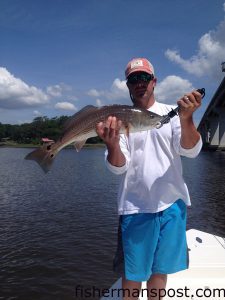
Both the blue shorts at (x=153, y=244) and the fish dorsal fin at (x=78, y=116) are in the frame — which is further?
the fish dorsal fin at (x=78, y=116)

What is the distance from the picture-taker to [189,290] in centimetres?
541

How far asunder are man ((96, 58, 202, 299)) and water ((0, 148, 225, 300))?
5243mm

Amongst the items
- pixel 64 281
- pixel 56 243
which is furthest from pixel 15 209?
pixel 64 281

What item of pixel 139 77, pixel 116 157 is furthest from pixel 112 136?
pixel 139 77

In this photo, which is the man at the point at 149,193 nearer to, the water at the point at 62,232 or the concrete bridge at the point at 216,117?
the water at the point at 62,232

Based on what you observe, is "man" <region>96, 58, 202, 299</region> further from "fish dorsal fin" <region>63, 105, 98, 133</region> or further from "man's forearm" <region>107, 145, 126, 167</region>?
"fish dorsal fin" <region>63, 105, 98, 133</region>

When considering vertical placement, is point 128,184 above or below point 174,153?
below

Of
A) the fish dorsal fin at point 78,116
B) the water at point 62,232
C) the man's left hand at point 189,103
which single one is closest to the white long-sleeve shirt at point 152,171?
the man's left hand at point 189,103

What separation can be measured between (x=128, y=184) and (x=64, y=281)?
631 centimetres

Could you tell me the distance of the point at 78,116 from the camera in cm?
404

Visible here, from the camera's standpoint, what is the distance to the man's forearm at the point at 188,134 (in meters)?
3.62

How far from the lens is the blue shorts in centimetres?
385

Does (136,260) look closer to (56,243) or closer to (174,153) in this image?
(174,153)

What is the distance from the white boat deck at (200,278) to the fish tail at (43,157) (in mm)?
2291
